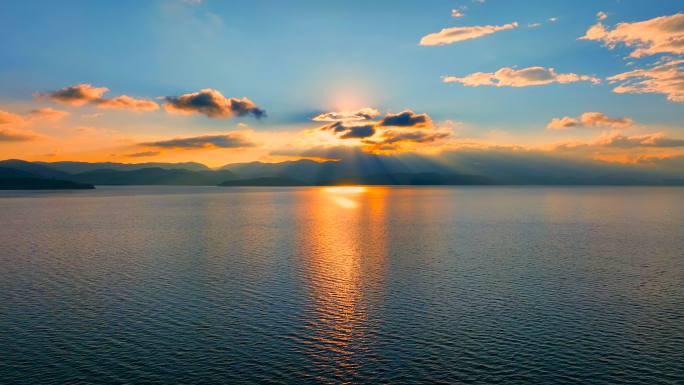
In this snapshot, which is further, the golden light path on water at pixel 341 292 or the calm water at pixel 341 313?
the golden light path on water at pixel 341 292

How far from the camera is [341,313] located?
180 feet

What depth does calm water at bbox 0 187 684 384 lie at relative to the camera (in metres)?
38.9

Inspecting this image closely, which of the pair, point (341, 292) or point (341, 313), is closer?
point (341, 313)

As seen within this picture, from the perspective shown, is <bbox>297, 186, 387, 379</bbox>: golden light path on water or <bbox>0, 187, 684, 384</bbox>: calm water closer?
<bbox>0, 187, 684, 384</bbox>: calm water

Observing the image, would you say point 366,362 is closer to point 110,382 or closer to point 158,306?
point 110,382

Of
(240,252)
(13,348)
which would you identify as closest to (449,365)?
(13,348)

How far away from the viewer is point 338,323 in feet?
167

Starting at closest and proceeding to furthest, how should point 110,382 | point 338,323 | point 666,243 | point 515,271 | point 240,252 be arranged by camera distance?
1. point 110,382
2. point 338,323
3. point 515,271
4. point 240,252
5. point 666,243

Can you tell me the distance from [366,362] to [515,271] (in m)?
47.2

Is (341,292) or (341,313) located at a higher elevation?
(341,292)

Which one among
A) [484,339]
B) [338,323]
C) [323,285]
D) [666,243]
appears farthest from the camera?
[666,243]

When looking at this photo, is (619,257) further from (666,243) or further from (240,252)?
(240,252)

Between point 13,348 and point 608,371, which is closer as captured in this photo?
point 608,371

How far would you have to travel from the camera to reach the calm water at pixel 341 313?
3894 cm
